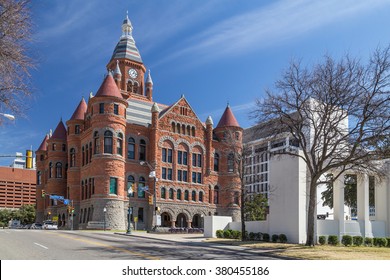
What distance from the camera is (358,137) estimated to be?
26000 mm

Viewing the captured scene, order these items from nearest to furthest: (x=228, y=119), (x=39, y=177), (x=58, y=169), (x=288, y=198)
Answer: (x=288, y=198)
(x=228, y=119)
(x=58, y=169)
(x=39, y=177)

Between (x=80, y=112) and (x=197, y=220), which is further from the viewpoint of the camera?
(x=80, y=112)

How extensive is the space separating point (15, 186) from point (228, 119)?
415 feet

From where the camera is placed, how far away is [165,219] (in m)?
70.6

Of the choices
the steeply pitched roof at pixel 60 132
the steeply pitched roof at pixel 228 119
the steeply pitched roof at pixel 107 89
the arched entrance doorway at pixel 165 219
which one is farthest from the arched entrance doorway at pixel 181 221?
the steeply pitched roof at pixel 60 132

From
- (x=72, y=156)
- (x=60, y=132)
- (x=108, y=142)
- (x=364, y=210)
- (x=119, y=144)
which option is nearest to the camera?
(x=364, y=210)

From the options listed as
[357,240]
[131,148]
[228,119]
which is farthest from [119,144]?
[357,240]

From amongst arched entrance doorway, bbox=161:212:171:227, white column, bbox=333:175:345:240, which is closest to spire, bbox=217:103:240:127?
arched entrance doorway, bbox=161:212:171:227

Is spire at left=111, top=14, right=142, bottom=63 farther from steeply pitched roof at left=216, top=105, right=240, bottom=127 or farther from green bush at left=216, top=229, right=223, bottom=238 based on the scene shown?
green bush at left=216, top=229, right=223, bottom=238

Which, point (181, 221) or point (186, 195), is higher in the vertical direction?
point (186, 195)

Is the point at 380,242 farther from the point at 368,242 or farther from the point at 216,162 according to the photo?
the point at 216,162

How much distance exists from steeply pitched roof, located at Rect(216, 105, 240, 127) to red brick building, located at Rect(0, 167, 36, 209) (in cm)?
11850

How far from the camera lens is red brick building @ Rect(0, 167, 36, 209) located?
174750 mm
